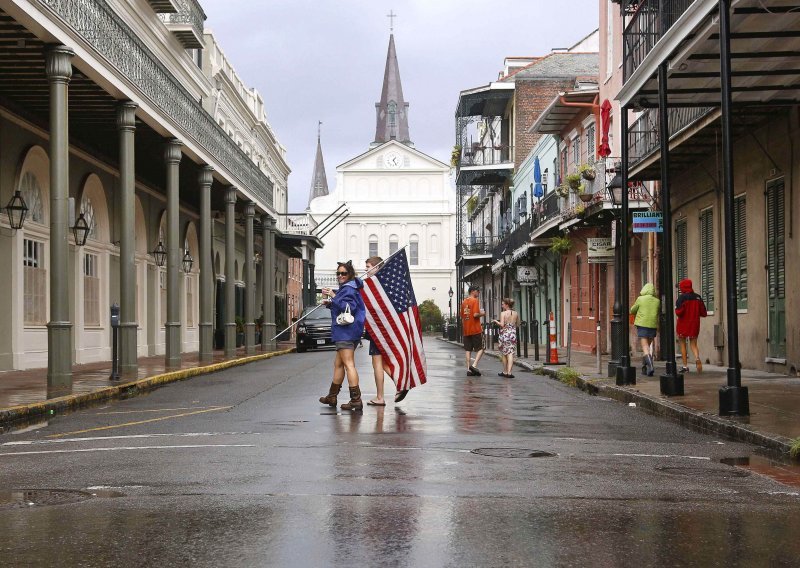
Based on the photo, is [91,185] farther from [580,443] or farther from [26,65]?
[580,443]

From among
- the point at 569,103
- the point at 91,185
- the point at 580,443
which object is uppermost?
the point at 569,103

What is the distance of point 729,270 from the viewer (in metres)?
11.2

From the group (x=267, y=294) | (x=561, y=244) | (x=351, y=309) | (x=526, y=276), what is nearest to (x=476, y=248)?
(x=267, y=294)

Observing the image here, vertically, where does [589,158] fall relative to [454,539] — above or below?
above

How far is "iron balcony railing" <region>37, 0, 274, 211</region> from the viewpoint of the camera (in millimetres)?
16016

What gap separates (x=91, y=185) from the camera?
2531 cm

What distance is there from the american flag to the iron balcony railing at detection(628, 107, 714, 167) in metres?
6.43

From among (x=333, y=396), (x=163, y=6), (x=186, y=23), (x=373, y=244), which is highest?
(x=186, y=23)

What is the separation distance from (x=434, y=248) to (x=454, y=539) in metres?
99.0

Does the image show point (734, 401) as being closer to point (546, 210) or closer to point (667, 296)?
point (667, 296)

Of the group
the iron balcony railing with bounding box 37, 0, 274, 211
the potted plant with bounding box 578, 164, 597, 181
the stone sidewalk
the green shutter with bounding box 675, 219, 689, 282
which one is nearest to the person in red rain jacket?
the stone sidewalk

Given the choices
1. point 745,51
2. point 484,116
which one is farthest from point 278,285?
point 745,51

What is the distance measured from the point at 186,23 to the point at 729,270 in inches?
944

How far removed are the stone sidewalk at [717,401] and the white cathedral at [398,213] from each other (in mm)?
82220
